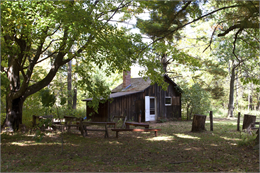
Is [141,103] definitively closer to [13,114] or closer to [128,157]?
[13,114]

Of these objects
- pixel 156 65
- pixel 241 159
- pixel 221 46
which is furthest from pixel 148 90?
pixel 241 159

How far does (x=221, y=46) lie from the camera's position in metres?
20.7

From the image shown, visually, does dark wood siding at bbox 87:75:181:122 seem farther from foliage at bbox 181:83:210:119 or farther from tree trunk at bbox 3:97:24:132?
tree trunk at bbox 3:97:24:132

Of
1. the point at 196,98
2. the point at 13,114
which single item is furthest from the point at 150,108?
the point at 13,114

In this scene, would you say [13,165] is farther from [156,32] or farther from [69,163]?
[156,32]

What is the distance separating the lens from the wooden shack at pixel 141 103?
17969 mm

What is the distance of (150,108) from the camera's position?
804 inches

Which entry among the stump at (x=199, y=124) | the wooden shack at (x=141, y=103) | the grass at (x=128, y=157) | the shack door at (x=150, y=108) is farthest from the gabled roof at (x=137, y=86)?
the grass at (x=128, y=157)

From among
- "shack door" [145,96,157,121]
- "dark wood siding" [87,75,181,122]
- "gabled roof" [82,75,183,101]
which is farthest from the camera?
"shack door" [145,96,157,121]

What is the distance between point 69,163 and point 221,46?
19.2 metres

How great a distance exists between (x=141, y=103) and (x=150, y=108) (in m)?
1.30

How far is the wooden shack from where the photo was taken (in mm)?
17969

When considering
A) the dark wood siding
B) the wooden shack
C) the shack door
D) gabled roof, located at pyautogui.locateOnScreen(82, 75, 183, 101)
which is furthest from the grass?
the shack door

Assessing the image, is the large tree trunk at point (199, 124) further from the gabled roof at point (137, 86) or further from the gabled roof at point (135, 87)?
the gabled roof at point (137, 86)
